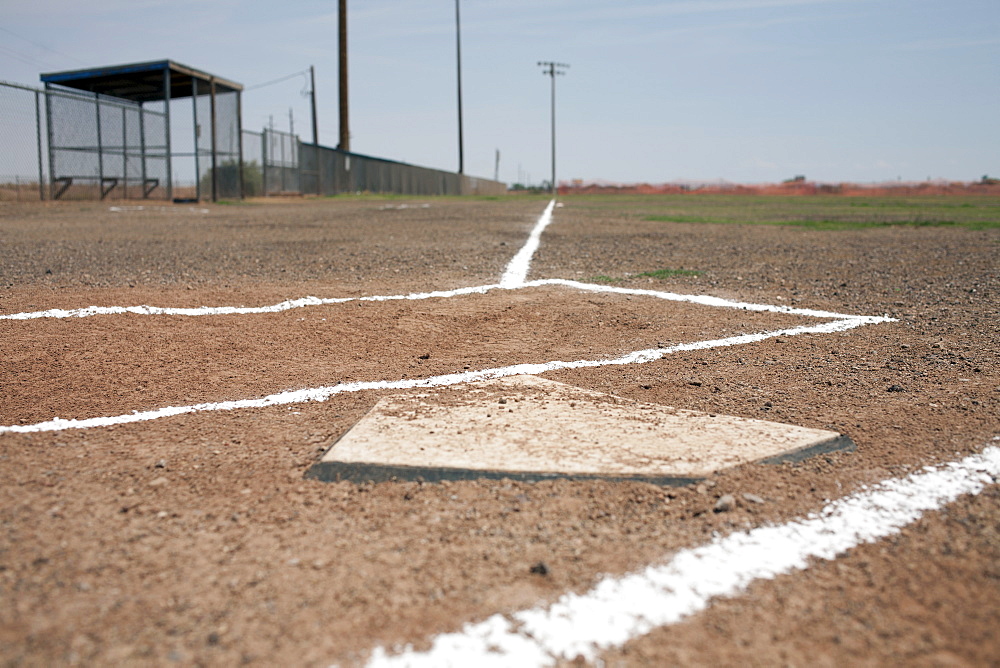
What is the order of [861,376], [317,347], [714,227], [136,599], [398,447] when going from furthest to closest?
[714,227] < [317,347] < [861,376] < [398,447] < [136,599]

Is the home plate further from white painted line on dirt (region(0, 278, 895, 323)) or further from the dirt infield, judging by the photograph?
white painted line on dirt (region(0, 278, 895, 323))

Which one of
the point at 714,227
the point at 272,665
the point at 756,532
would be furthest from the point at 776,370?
the point at 714,227

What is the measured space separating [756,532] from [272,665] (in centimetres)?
107

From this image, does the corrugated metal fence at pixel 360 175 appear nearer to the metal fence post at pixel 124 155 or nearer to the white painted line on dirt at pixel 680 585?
the metal fence post at pixel 124 155

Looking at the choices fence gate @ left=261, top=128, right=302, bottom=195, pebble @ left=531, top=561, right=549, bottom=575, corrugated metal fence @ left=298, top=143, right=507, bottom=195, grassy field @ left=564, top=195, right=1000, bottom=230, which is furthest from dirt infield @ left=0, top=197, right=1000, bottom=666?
corrugated metal fence @ left=298, top=143, right=507, bottom=195

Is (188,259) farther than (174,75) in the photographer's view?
No

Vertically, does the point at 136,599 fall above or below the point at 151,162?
below

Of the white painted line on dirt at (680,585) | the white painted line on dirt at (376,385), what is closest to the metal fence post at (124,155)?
the white painted line on dirt at (376,385)

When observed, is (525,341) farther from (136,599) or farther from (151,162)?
(151,162)

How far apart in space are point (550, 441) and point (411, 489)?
472 mm

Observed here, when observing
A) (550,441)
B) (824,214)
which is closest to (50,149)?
(824,214)

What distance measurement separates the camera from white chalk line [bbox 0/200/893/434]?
261 centimetres

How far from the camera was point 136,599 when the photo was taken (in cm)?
147

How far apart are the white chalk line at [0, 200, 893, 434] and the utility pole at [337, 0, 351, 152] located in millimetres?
28188
